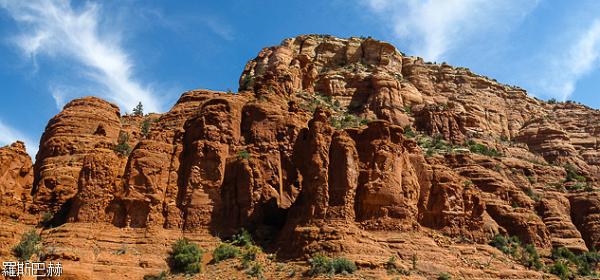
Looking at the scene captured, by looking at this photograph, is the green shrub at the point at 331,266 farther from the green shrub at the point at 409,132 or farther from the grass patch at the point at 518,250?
the green shrub at the point at 409,132

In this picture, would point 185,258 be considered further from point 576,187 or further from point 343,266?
point 576,187

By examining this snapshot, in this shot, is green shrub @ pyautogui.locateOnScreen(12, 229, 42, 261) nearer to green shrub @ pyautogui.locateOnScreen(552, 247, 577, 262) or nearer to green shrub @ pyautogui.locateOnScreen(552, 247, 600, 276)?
green shrub @ pyautogui.locateOnScreen(552, 247, 600, 276)

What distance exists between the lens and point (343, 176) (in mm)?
48125

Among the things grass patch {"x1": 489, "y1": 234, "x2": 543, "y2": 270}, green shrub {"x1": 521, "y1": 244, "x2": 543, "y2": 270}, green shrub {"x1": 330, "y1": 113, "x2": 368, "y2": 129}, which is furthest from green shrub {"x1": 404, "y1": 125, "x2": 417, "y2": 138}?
green shrub {"x1": 521, "y1": 244, "x2": 543, "y2": 270}

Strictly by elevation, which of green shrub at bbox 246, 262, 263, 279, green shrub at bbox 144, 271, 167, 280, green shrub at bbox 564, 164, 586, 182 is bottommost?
green shrub at bbox 144, 271, 167, 280

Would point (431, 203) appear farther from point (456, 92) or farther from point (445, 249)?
point (456, 92)

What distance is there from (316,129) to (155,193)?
12.3 meters

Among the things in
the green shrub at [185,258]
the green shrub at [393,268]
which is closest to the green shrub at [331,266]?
the green shrub at [393,268]

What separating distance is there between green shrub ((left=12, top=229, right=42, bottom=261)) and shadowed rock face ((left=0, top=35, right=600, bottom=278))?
103 inches

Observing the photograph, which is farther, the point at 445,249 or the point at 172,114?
the point at 172,114

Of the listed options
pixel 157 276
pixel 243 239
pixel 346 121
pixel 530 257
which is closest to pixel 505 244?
pixel 530 257

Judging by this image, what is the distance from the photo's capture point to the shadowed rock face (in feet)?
157

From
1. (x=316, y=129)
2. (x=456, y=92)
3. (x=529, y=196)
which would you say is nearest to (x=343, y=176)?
(x=316, y=129)

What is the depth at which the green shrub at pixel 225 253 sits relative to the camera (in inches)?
1837
